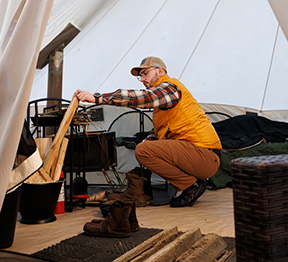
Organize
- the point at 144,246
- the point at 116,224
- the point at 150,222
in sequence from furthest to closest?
the point at 150,222, the point at 116,224, the point at 144,246

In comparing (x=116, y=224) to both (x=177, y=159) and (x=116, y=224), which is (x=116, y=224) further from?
(x=177, y=159)

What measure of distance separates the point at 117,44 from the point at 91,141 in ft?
7.42

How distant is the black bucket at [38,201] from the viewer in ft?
6.91

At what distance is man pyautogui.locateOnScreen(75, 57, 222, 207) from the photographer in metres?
2.65

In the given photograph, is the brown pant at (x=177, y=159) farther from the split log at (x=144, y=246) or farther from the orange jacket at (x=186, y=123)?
the split log at (x=144, y=246)

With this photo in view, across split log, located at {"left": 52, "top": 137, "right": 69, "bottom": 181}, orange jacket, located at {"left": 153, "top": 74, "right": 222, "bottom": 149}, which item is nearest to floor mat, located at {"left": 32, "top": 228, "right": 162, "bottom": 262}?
split log, located at {"left": 52, "top": 137, "right": 69, "bottom": 181}

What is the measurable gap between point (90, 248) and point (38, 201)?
57cm

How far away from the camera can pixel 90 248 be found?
1706 mm

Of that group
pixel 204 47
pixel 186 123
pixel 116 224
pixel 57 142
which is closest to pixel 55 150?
pixel 57 142

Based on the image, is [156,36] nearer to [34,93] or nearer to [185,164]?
[34,93]

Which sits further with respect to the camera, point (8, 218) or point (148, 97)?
point (148, 97)

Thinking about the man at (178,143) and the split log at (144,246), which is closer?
the split log at (144,246)

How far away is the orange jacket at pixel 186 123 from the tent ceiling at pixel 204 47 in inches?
83.1

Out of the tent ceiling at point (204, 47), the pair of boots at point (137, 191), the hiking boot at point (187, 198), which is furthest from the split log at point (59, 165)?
the tent ceiling at point (204, 47)
